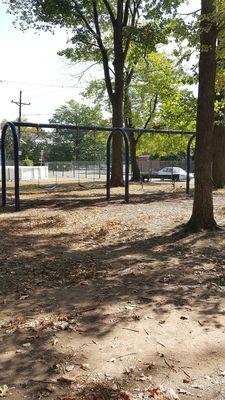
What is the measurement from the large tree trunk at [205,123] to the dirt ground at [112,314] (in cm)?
52

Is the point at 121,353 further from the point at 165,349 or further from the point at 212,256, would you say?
the point at 212,256

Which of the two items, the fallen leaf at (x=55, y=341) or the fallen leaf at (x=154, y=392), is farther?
the fallen leaf at (x=55, y=341)

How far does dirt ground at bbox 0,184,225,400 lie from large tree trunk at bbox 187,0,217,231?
0.52m

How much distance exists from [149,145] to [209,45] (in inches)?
1175

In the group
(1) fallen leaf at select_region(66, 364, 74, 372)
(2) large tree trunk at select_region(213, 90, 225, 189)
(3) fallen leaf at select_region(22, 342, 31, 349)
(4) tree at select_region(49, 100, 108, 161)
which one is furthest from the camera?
(4) tree at select_region(49, 100, 108, 161)

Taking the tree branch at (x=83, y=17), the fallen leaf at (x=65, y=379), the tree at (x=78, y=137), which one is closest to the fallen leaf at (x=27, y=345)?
the fallen leaf at (x=65, y=379)

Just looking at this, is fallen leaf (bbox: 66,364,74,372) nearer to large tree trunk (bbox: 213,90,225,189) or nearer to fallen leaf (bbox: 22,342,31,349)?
fallen leaf (bbox: 22,342,31,349)

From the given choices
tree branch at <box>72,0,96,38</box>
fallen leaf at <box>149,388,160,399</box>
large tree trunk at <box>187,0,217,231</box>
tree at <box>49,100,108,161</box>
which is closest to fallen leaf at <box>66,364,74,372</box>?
fallen leaf at <box>149,388,160,399</box>

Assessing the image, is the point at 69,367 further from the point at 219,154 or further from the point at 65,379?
the point at 219,154

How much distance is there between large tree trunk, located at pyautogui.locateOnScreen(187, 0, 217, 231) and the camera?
8.28 metres

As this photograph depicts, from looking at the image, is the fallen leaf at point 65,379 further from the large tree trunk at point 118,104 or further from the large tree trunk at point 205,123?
the large tree trunk at point 118,104

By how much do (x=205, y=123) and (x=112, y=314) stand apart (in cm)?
489

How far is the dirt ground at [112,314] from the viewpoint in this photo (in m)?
3.23

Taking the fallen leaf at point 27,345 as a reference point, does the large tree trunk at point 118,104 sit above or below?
above
